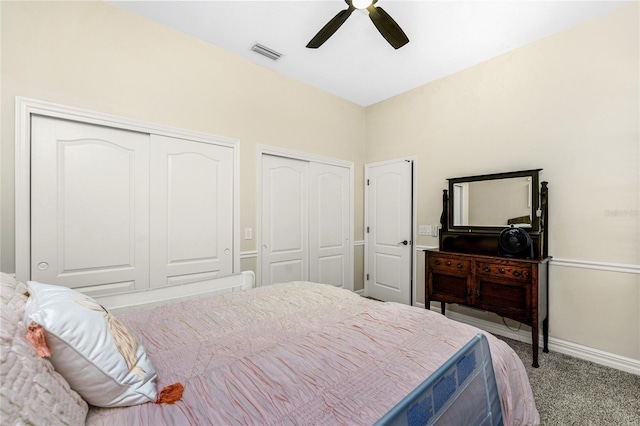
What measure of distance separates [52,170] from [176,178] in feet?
2.74

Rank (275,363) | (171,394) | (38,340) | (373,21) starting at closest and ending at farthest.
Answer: (38,340) < (171,394) < (275,363) < (373,21)

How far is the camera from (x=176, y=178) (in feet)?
8.67

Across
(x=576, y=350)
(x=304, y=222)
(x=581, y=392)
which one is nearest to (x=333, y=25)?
(x=304, y=222)

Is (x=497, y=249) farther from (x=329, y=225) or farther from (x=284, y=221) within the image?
(x=284, y=221)

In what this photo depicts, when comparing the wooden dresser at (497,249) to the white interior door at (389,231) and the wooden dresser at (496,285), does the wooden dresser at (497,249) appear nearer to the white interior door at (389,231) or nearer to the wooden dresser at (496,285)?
the wooden dresser at (496,285)

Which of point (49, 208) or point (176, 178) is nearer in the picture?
point (49, 208)

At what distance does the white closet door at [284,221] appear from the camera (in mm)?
3273

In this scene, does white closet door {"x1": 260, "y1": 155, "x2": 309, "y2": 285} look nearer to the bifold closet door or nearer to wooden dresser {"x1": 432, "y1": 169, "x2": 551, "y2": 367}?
the bifold closet door

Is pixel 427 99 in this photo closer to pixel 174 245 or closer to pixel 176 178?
pixel 176 178

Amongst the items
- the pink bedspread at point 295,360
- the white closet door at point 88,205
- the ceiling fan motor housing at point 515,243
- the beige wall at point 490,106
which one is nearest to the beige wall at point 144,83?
the beige wall at point 490,106

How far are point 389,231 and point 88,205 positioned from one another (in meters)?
3.25

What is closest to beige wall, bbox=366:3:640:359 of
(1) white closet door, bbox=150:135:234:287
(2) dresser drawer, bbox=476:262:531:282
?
(2) dresser drawer, bbox=476:262:531:282

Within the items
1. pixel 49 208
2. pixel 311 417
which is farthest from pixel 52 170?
pixel 311 417

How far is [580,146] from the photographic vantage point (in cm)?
248
